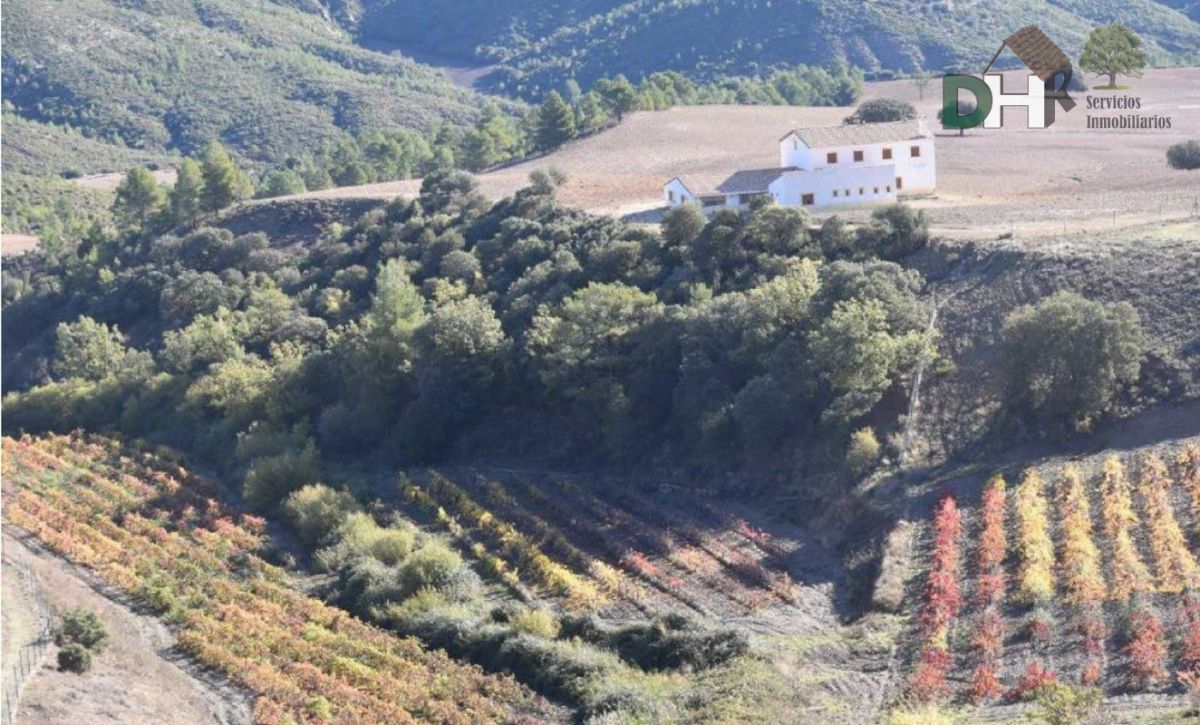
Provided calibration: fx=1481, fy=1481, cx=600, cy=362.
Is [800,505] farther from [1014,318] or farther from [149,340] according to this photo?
[149,340]

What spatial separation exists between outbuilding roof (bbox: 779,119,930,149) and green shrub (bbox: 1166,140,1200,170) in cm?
913

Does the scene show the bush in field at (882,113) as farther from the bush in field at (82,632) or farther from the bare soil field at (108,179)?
the bare soil field at (108,179)

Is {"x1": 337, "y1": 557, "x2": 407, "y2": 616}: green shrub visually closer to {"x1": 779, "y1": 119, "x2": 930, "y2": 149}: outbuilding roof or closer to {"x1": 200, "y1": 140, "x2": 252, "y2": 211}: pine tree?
{"x1": 779, "y1": 119, "x2": 930, "y2": 149}: outbuilding roof

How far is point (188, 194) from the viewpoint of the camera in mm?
71938

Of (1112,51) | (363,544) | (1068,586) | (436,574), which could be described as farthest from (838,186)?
(1068,586)

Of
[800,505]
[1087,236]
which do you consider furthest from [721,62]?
[800,505]

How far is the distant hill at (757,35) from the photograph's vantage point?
122 m

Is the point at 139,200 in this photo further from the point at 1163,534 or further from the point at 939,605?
the point at 1163,534

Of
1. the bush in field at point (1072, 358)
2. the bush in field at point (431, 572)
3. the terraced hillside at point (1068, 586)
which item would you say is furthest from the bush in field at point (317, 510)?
the bush in field at point (1072, 358)

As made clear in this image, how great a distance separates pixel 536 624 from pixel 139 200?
50.1 m

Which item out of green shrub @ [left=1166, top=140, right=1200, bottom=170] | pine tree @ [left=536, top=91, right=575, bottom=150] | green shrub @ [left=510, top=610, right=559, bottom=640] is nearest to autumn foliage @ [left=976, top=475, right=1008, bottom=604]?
green shrub @ [left=510, top=610, right=559, bottom=640]

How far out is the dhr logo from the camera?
68125 mm

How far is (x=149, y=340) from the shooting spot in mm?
61906

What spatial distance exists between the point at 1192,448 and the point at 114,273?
5009 cm
